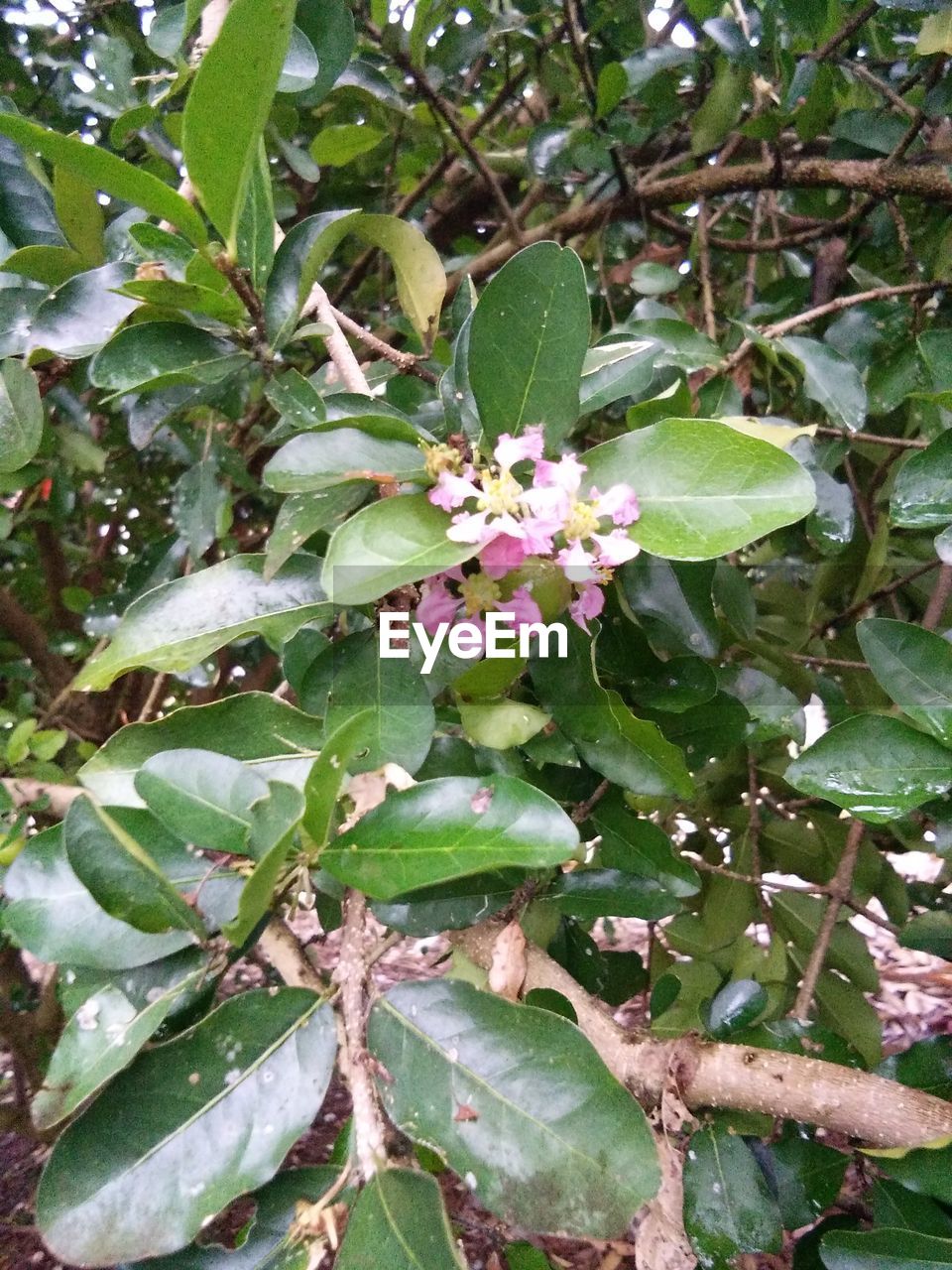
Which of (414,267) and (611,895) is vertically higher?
(414,267)

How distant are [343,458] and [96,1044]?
359 millimetres

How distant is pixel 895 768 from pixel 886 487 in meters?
0.60

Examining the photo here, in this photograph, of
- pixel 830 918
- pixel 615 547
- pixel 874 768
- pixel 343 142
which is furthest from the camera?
pixel 343 142

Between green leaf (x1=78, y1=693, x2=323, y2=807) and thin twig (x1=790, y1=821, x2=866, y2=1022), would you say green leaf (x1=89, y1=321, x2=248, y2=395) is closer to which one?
green leaf (x1=78, y1=693, x2=323, y2=807)

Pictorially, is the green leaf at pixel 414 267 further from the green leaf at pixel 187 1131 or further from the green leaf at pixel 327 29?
the green leaf at pixel 187 1131

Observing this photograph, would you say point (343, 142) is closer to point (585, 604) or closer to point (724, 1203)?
point (585, 604)

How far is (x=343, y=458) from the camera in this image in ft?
1.65

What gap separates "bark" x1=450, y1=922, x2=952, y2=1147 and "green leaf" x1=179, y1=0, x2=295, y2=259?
1.71ft

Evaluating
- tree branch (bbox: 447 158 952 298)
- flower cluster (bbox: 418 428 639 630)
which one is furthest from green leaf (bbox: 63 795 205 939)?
tree branch (bbox: 447 158 952 298)

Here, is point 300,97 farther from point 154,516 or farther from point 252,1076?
point 154,516

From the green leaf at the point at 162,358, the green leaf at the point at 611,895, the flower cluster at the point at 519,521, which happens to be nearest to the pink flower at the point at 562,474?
the flower cluster at the point at 519,521

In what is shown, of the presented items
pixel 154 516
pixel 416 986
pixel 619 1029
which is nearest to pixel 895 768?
pixel 619 1029

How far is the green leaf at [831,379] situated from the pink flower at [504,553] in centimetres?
46

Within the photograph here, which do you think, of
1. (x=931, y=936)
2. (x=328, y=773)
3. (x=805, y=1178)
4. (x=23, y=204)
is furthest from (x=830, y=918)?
(x=23, y=204)
